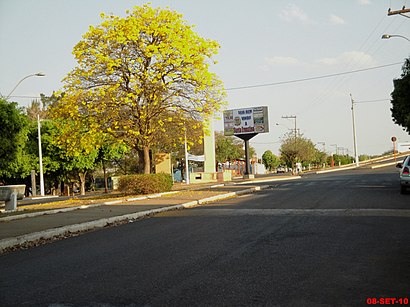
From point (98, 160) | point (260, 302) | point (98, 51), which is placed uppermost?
point (98, 51)

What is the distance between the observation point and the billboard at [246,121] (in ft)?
164

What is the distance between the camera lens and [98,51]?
20.9m

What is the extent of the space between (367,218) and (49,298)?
871 cm

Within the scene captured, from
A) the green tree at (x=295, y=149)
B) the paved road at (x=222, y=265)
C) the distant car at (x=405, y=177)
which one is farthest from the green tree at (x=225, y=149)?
the paved road at (x=222, y=265)

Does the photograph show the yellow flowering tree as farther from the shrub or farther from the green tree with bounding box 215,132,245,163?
the green tree with bounding box 215,132,245,163

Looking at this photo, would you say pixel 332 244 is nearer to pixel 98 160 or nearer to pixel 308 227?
pixel 308 227

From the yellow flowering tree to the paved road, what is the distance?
10628 millimetres

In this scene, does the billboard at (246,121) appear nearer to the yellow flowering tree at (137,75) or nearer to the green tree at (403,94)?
the green tree at (403,94)

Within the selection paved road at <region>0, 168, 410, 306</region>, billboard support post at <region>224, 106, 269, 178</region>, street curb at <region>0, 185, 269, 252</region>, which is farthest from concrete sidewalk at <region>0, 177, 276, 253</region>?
billboard support post at <region>224, 106, 269, 178</region>

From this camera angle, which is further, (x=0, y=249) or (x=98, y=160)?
(x=98, y=160)

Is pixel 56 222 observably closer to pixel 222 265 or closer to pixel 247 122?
pixel 222 265

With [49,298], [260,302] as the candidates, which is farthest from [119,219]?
[260,302]

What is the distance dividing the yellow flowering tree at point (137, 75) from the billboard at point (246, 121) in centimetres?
2837
